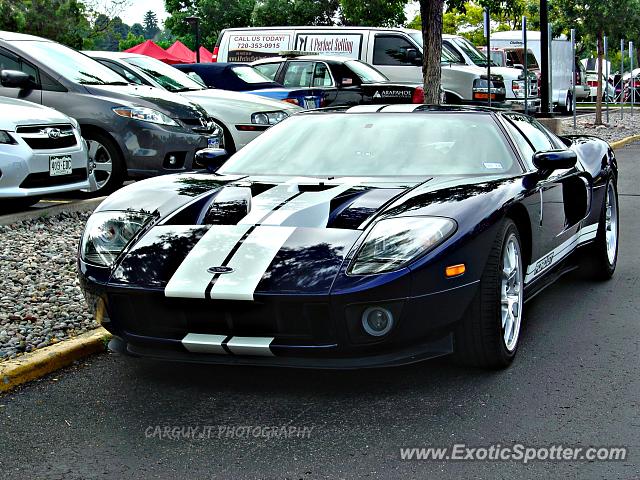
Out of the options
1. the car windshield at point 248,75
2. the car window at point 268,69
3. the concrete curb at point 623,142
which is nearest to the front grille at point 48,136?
the car windshield at point 248,75

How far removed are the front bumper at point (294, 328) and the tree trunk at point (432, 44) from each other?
37.6 ft

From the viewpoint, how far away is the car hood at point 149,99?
10656 millimetres

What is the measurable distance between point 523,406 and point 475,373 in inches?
18.8

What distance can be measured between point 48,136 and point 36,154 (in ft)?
0.90

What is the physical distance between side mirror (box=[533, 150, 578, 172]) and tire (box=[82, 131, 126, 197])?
5.90 meters

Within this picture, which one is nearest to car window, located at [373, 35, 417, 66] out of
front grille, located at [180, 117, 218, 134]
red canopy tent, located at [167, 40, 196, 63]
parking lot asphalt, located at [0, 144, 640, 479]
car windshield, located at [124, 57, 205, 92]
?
car windshield, located at [124, 57, 205, 92]

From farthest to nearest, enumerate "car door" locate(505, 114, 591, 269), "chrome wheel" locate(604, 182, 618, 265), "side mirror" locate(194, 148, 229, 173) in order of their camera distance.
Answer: "chrome wheel" locate(604, 182, 618, 265), "side mirror" locate(194, 148, 229, 173), "car door" locate(505, 114, 591, 269)

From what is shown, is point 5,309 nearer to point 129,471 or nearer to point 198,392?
point 198,392

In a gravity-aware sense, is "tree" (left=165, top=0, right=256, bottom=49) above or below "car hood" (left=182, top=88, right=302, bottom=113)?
above

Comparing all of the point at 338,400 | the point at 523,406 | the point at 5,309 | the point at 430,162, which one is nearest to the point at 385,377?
the point at 338,400

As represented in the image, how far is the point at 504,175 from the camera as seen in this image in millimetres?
5285

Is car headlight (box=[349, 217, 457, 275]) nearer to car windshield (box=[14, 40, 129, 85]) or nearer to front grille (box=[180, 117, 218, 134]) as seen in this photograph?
front grille (box=[180, 117, 218, 134])

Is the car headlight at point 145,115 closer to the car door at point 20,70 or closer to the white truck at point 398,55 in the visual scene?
the car door at point 20,70

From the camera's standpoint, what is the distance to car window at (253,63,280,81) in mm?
17691
